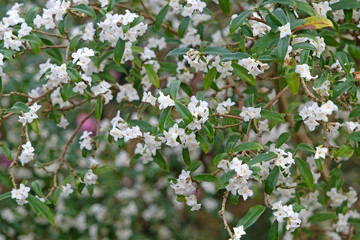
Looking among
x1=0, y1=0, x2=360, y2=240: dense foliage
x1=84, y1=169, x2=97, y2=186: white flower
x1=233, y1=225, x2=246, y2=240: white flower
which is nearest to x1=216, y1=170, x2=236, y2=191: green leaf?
x1=0, y1=0, x2=360, y2=240: dense foliage

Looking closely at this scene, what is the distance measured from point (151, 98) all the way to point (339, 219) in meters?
0.79

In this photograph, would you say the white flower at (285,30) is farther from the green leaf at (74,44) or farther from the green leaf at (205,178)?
the green leaf at (74,44)

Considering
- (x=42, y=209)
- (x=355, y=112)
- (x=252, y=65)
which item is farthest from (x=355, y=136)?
(x=42, y=209)

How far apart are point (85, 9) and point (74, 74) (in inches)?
7.8

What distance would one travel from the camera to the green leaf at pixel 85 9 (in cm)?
135

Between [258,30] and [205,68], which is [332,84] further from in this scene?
[205,68]

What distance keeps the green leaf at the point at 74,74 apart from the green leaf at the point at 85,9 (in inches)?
6.6

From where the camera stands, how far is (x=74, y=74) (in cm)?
131

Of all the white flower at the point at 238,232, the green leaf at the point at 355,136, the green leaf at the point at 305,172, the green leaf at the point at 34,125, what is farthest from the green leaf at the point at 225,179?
the green leaf at the point at 34,125

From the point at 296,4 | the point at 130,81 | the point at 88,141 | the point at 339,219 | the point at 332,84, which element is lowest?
the point at 339,219

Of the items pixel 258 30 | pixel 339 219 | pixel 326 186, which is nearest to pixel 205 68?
pixel 258 30

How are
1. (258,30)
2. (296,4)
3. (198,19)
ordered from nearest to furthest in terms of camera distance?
1. (296,4)
2. (258,30)
3. (198,19)

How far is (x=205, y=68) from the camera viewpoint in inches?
57.7

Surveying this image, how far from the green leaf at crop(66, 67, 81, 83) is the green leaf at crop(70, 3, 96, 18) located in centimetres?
17
